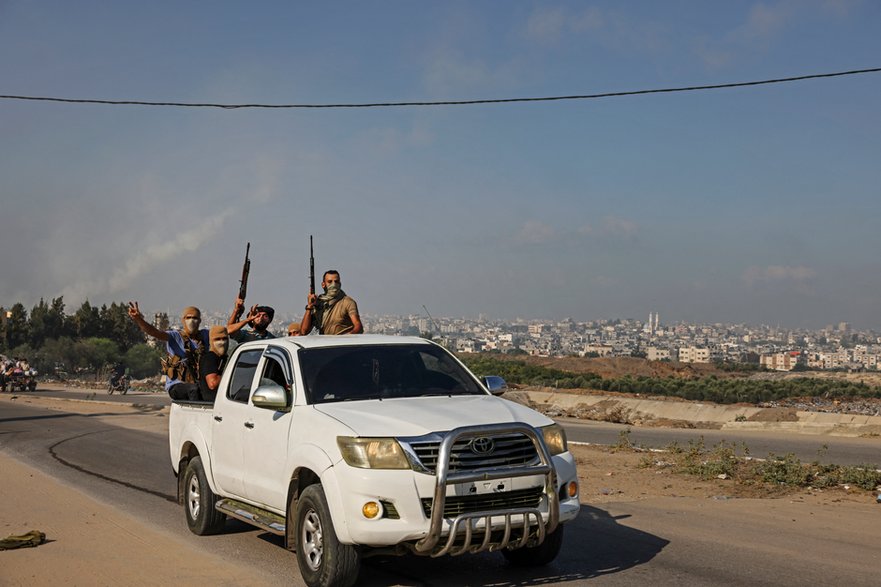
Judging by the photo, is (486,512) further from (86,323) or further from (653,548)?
(86,323)

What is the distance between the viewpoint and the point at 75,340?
340 ft

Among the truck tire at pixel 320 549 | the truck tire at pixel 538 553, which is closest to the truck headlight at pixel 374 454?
the truck tire at pixel 320 549

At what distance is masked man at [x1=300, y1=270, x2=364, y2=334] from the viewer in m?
13.0

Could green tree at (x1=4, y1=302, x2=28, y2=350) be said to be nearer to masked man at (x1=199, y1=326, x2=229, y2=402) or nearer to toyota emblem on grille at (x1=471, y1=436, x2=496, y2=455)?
masked man at (x1=199, y1=326, x2=229, y2=402)

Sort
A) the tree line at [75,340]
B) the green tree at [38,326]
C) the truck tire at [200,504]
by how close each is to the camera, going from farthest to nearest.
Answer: the green tree at [38,326] → the tree line at [75,340] → the truck tire at [200,504]

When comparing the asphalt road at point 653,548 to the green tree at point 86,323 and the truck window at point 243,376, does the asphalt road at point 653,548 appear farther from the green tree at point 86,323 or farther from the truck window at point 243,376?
the green tree at point 86,323

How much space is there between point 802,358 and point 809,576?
6902 centimetres

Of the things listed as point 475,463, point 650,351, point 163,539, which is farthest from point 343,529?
point 650,351

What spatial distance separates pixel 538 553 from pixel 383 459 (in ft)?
5.92

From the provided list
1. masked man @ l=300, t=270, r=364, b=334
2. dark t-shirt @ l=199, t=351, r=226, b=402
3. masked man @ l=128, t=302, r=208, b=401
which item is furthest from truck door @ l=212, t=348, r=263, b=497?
masked man @ l=300, t=270, r=364, b=334

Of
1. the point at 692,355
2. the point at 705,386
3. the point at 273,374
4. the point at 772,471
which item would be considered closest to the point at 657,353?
the point at 692,355

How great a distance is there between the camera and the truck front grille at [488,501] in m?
6.64

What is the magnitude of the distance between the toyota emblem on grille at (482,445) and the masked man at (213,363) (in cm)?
431

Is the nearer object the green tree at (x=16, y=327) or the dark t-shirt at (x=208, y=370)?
the dark t-shirt at (x=208, y=370)
